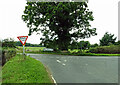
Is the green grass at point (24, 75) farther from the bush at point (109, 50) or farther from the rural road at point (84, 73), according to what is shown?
the bush at point (109, 50)

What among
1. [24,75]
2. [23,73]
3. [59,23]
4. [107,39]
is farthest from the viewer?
[107,39]

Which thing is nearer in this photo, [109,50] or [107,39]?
[109,50]

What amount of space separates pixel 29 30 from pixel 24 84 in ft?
86.4

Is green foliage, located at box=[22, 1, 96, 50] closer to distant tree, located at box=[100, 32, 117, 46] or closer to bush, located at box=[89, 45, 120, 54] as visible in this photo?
bush, located at box=[89, 45, 120, 54]

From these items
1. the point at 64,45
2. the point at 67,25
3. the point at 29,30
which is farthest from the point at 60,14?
the point at 29,30

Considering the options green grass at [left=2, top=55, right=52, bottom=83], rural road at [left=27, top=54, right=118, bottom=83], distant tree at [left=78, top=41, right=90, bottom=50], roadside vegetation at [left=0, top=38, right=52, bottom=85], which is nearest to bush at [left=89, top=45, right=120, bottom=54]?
distant tree at [left=78, top=41, right=90, bottom=50]

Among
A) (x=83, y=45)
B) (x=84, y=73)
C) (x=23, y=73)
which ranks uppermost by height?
(x=83, y=45)

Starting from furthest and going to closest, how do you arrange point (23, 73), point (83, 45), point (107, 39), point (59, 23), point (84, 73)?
point (107, 39) → point (83, 45) → point (59, 23) → point (84, 73) → point (23, 73)

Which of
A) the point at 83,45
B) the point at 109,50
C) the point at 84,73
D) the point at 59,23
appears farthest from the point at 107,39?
the point at 84,73

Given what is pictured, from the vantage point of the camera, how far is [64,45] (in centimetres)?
2873

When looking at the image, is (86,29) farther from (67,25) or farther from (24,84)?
(24,84)

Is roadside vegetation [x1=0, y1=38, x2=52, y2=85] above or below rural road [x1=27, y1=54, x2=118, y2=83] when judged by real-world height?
above

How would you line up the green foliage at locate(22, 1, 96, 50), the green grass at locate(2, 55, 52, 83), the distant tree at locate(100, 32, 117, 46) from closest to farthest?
the green grass at locate(2, 55, 52, 83) < the green foliage at locate(22, 1, 96, 50) < the distant tree at locate(100, 32, 117, 46)

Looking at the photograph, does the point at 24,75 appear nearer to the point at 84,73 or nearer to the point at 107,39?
the point at 84,73
